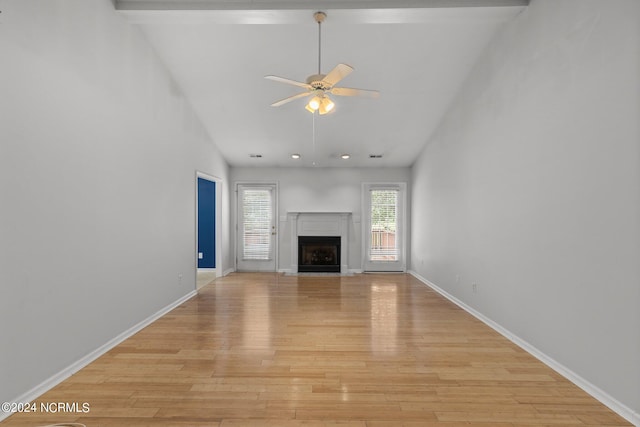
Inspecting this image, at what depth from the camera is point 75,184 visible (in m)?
2.63

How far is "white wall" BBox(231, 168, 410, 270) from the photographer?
7430mm

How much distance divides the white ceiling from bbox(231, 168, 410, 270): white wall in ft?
4.02

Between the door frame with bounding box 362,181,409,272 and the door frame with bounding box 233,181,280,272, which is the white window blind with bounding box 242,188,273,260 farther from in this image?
the door frame with bounding box 362,181,409,272

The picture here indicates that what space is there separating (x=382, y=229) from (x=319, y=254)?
5.11 ft

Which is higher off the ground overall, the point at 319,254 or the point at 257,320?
the point at 319,254

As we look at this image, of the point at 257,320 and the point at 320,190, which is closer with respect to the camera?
the point at 257,320

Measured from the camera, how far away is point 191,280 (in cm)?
509

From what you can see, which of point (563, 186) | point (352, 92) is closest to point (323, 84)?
point (352, 92)

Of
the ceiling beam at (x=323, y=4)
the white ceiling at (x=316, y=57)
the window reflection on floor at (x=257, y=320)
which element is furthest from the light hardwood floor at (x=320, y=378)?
the ceiling beam at (x=323, y=4)

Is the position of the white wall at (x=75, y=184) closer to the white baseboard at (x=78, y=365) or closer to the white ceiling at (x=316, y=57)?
the white baseboard at (x=78, y=365)

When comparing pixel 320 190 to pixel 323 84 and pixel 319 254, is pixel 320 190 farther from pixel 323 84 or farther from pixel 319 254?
pixel 323 84

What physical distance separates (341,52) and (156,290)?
368cm

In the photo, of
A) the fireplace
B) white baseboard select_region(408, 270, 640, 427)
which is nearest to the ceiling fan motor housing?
white baseboard select_region(408, 270, 640, 427)

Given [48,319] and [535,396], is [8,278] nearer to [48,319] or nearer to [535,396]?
[48,319]
